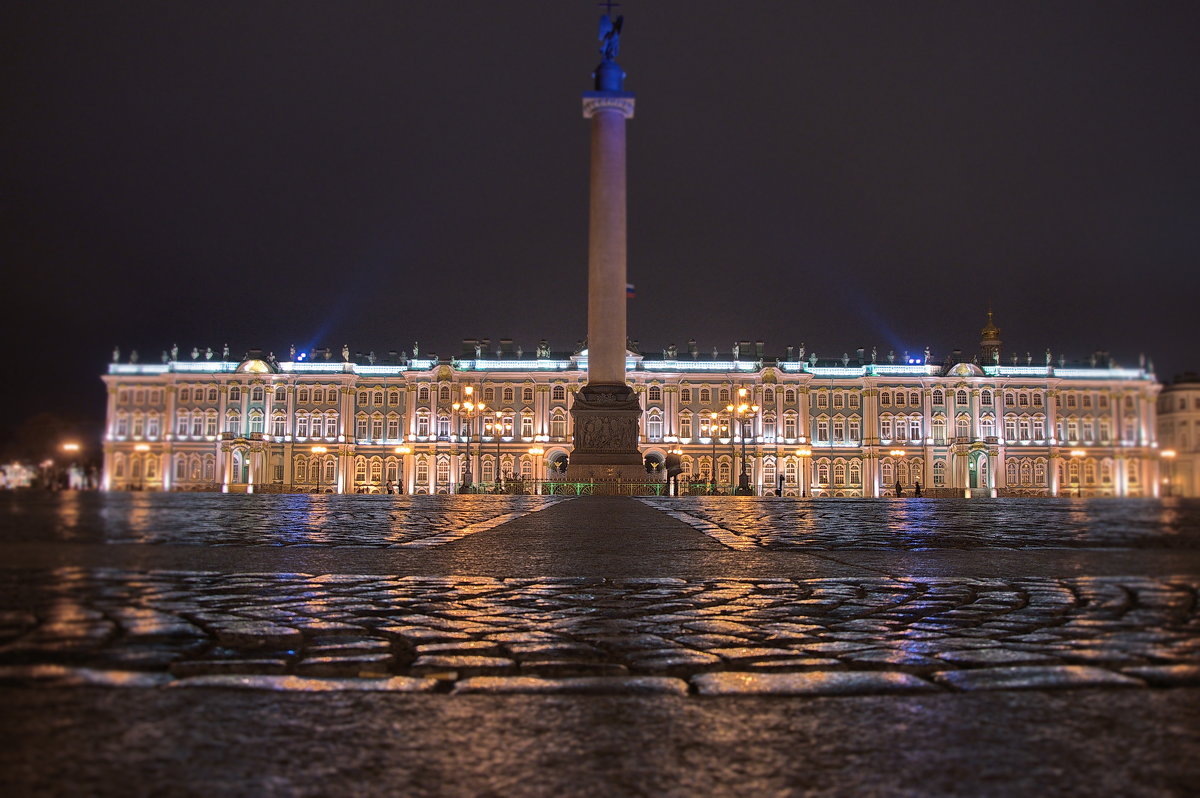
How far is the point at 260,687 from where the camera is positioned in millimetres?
2354

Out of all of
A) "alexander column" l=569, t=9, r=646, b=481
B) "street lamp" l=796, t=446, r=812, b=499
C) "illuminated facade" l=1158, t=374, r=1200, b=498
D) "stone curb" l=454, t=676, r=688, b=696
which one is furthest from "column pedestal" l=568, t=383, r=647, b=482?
"illuminated facade" l=1158, t=374, r=1200, b=498

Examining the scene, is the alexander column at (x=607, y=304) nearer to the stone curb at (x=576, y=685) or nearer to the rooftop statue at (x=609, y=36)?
the rooftop statue at (x=609, y=36)

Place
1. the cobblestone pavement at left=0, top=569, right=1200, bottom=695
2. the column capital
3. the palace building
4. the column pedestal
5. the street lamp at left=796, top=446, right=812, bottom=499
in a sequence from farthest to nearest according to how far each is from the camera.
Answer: the palace building < the street lamp at left=796, top=446, right=812, bottom=499 < the column capital < the column pedestal < the cobblestone pavement at left=0, top=569, right=1200, bottom=695

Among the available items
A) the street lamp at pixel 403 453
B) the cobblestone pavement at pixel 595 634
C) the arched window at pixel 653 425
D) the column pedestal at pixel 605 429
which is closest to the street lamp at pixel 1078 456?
the arched window at pixel 653 425

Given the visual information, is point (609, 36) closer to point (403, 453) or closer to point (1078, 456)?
point (403, 453)

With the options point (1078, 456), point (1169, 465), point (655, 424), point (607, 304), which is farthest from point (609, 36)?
point (1169, 465)

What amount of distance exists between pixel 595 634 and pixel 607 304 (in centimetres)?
3399

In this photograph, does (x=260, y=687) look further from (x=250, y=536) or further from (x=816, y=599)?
(x=250, y=536)

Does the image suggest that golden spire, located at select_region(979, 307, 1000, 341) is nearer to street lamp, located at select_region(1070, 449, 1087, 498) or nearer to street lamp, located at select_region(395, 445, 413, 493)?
street lamp, located at select_region(1070, 449, 1087, 498)

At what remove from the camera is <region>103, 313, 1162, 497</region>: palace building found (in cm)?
A: 7519

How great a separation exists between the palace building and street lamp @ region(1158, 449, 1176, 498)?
1252 mm

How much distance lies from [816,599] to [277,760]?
2914mm

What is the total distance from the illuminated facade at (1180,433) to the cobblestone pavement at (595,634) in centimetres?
8565

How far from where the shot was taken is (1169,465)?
263 feet
